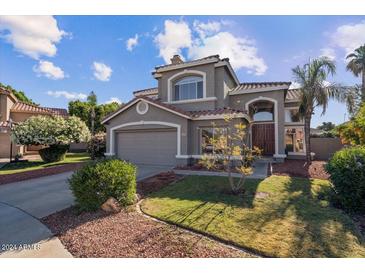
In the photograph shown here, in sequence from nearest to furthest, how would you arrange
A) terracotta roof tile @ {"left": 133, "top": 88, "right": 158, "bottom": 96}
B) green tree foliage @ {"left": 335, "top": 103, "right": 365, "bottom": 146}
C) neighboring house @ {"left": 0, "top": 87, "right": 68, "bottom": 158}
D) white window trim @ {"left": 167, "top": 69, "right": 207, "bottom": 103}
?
green tree foliage @ {"left": 335, "top": 103, "right": 365, "bottom": 146} < white window trim @ {"left": 167, "top": 69, "right": 207, "bottom": 103} < terracotta roof tile @ {"left": 133, "top": 88, "right": 158, "bottom": 96} < neighboring house @ {"left": 0, "top": 87, "right": 68, "bottom": 158}

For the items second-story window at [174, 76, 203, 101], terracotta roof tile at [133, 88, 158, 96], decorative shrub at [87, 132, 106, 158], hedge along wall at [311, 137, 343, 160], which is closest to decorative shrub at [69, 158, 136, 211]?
second-story window at [174, 76, 203, 101]

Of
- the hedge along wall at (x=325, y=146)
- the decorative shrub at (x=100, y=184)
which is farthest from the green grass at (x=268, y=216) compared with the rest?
the hedge along wall at (x=325, y=146)

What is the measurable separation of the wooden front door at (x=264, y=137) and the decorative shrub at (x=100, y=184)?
12.8m

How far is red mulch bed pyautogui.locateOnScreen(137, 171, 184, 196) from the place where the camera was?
9230 mm

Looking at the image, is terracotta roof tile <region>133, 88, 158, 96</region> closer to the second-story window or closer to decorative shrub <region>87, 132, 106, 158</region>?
the second-story window

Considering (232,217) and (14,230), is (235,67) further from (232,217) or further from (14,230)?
(14,230)

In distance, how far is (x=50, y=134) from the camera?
17875mm

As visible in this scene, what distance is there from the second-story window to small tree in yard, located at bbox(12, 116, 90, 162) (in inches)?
375

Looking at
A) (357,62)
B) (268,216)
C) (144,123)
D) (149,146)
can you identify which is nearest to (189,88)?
(144,123)

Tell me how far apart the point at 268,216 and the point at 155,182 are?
221 inches

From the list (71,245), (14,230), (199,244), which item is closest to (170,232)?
(199,244)

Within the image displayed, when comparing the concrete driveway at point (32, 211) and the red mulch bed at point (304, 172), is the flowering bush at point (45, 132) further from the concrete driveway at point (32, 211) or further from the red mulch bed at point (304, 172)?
the red mulch bed at point (304, 172)

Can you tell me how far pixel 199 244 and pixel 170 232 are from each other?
2.98 ft

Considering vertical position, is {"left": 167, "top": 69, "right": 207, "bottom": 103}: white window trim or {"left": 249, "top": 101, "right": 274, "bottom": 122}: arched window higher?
{"left": 167, "top": 69, "right": 207, "bottom": 103}: white window trim
